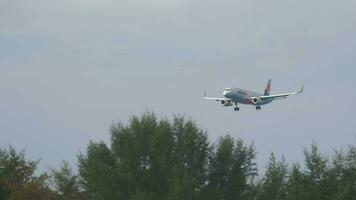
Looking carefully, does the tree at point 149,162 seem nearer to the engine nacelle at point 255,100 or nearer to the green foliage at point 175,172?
the green foliage at point 175,172

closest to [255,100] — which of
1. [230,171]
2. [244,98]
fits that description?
[244,98]

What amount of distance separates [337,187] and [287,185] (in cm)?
495

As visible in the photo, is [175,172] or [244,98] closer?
[175,172]

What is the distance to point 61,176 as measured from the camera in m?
109

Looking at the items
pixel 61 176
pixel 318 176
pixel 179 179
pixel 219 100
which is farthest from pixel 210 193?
pixel 219 100

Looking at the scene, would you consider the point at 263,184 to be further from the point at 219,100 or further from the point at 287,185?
the point at 219,100

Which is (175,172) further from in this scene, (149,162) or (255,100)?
(255,100)

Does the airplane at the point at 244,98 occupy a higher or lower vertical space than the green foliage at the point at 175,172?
higher

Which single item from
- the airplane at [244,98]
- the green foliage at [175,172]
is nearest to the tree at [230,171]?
the green foliage at [175,172]

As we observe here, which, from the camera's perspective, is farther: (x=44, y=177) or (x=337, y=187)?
(x=44, y=177)

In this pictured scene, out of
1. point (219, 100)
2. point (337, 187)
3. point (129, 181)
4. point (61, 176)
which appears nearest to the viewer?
point (337, 187)

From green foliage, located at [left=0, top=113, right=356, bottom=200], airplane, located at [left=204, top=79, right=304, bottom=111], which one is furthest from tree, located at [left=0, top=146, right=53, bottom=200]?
airplane, located at [left=204, top=79, right=304, bottom=111]

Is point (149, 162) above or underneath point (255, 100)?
underneath

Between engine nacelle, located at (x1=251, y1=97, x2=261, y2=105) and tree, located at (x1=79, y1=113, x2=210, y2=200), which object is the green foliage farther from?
engine nacelle, located at (x1=251, y1=97, x2=261, y2=105)
